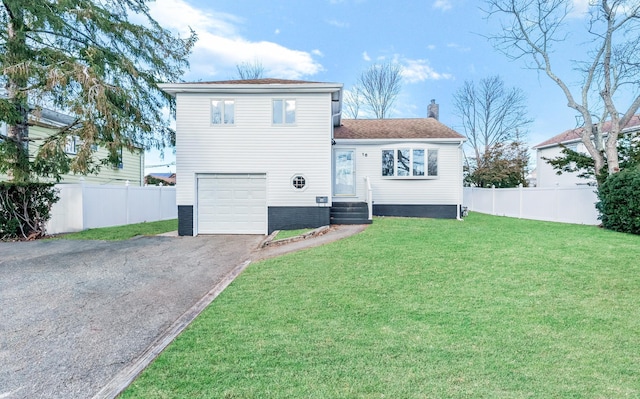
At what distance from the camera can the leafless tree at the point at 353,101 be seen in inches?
1115

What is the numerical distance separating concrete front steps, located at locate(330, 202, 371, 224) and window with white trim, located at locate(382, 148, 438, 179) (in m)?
2.75

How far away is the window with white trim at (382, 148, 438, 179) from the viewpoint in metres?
14.6

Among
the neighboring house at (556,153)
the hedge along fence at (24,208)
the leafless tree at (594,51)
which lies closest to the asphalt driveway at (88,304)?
the hedge along fence at (24,208)

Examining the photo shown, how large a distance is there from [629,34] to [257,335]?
1718 cm

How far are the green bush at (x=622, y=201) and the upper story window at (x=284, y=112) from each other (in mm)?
10598

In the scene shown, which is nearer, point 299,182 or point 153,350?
point 153,350

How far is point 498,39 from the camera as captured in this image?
15.0 m

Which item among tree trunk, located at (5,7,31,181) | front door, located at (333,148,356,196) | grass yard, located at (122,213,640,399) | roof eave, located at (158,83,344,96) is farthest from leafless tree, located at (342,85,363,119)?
grass yard, located at (122,213,640,399)

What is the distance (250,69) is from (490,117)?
71.6 ft

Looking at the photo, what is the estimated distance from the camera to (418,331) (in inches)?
149

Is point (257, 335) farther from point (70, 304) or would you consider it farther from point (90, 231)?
point (90, 231)

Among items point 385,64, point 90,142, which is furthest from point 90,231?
point 385,64

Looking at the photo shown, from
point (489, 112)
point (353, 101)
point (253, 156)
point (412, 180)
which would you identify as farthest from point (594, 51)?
point (489, 112)

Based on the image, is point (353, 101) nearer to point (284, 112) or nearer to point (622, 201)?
point (284, 112)
